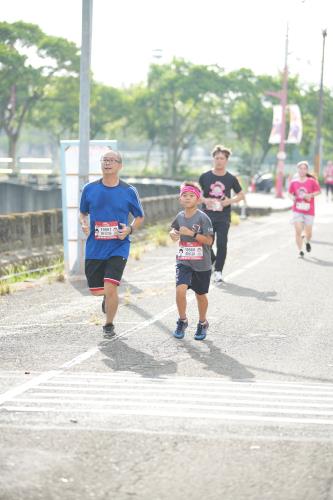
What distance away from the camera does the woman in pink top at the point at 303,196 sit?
63.3 ft

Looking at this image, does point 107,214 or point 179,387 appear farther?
point 107,214

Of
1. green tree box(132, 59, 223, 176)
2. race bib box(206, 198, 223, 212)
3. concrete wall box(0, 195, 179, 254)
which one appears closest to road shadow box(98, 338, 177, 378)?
race bib box(206, 198, 223, 212)

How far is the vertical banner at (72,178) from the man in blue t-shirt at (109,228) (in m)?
5.28

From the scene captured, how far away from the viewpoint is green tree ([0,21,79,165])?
2621 inches

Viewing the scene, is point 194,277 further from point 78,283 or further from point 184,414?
point 78,283

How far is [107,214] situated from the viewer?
1024 cm

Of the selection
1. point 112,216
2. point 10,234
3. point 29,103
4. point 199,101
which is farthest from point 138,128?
point 112,216

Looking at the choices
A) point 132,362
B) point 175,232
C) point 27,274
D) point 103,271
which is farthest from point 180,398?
point 27,274

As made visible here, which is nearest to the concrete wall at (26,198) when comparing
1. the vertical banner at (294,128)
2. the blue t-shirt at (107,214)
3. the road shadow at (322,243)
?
the vertical banner at (294,128)

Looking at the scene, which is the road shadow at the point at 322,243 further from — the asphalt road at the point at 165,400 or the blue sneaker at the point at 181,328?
the blue sneaker at the point at 181,328

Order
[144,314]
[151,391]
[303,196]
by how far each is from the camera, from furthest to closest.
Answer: [303,196] < [144,314] < [151,391]

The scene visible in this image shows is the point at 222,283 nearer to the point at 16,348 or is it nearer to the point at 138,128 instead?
the point at 16,348

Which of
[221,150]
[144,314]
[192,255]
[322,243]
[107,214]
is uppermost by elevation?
[221,150]

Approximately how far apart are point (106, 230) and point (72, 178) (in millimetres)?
5577
